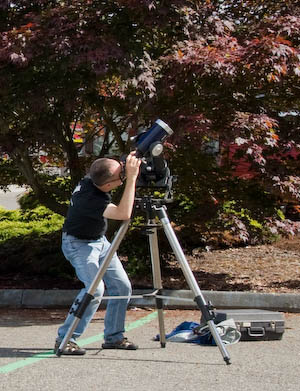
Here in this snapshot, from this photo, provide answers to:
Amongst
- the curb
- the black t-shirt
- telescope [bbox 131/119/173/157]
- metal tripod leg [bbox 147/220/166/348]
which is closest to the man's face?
the black t-shirt

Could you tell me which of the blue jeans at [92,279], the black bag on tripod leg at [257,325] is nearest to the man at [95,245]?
the blue jeans at [92,279]

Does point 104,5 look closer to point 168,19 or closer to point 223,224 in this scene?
point 168,19

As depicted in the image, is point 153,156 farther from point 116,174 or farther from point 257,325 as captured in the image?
point 257,325

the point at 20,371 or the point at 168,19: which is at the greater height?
the point at 168,19

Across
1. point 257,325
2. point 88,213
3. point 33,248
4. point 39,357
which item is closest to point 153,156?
point 88,213

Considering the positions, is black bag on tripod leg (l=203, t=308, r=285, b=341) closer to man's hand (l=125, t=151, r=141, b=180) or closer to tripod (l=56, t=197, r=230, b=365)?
tripod (l=56, t=197, r=230, b=365)

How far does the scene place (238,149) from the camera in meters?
8.70

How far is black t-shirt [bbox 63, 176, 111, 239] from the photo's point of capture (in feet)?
19.9

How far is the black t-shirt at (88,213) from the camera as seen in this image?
6074mm

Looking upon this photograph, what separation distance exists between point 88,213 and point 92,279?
509 millimetres

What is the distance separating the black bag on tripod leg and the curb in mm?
1372

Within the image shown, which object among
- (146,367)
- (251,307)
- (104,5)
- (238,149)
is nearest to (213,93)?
(238,149)

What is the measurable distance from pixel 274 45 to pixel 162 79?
121cm

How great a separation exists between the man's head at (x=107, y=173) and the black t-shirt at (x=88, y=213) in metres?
0.11
